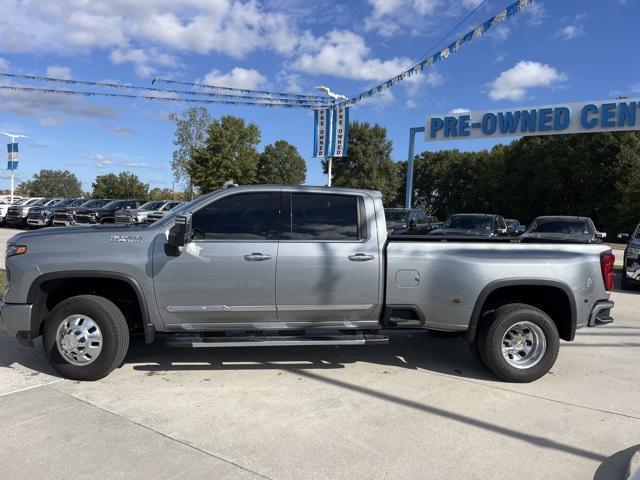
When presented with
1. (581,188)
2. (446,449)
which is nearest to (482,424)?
(446,449)

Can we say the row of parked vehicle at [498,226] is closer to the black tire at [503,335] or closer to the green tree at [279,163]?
the black tire at [503,335]

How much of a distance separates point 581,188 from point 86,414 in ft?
171

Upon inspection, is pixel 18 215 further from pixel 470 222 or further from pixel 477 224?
pixel 477 224

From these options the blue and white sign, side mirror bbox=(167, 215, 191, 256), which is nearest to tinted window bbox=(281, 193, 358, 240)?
side mirror bbox=(167, 215, 191, 256)

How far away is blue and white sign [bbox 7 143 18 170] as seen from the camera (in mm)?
40406

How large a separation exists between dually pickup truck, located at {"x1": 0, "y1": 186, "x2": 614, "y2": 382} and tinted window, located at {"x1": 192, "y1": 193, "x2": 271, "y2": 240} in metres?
0.01

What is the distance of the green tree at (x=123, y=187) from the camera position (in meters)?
69.6

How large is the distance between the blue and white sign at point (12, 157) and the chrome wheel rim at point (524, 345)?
1739 inches

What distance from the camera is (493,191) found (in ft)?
195

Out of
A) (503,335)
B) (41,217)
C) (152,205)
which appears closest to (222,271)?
(503,335)

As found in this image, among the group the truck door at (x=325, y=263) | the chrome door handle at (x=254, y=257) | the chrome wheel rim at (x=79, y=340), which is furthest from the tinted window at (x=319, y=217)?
the chrome wheel rim at (x=79, y=340)

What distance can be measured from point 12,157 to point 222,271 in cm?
4299

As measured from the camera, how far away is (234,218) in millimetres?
4922

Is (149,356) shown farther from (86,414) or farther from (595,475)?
(595,475)
